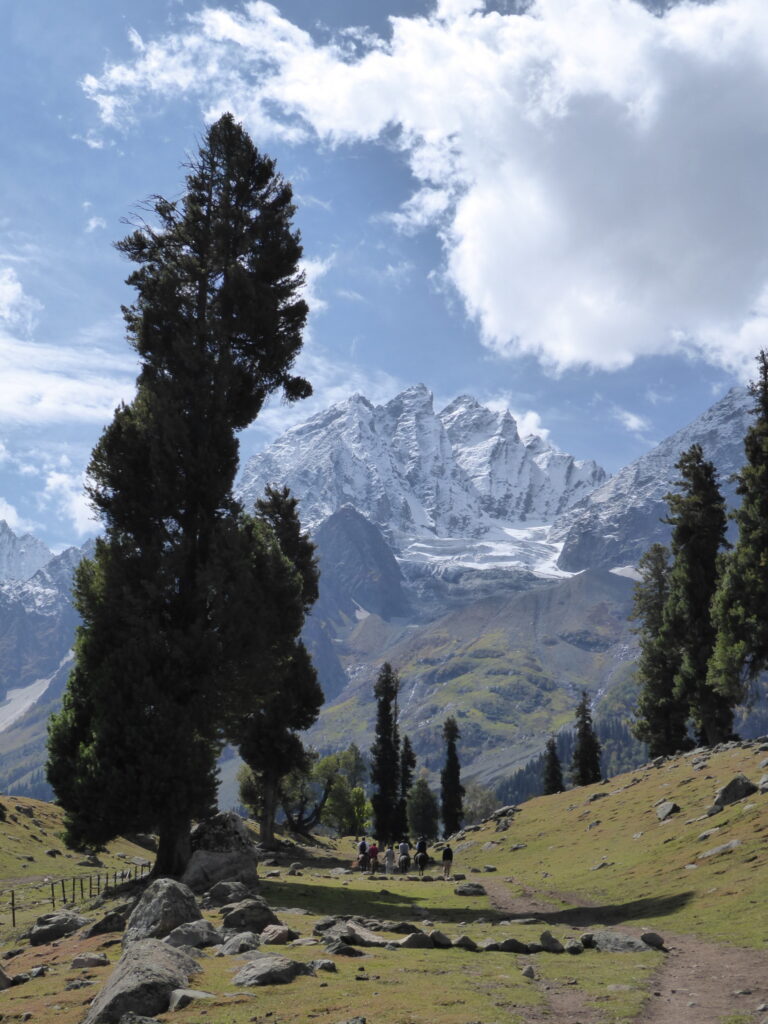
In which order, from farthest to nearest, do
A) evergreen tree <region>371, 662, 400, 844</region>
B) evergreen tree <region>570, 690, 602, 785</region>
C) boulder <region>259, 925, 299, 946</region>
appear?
evergreen tree <region>570, 690, 602, 785</region> → evergreen tree <region>371, 662, 400, 844</region> → boulder <region>259, 925, 299, 946</region>

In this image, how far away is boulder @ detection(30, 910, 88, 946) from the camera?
80.0ft

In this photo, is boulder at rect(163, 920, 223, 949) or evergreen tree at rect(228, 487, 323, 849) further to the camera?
evergreen tree at rect(228, 487, 323, 849)

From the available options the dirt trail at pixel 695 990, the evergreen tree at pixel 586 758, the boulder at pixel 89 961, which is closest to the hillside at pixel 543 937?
the dirt trail at pixel 695 990

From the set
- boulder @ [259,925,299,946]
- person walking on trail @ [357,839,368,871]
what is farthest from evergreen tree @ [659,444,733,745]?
boulder @ [259,925,299,946]

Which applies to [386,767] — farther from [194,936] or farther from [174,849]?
[194,936]

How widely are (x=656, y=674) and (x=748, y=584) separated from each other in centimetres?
2510

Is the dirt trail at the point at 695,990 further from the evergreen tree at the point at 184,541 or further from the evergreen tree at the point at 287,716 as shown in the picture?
the evergreen tree at the point at 287,716

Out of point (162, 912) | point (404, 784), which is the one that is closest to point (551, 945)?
point (162, 912)

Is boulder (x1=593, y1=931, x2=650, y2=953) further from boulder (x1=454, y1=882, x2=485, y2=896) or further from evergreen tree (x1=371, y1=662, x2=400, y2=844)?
evergreen tree (x1=371, y1=662, x2=400, y2=844)

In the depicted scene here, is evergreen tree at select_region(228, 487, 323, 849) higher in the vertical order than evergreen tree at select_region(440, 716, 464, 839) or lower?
higher

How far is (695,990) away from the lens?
14.4 m

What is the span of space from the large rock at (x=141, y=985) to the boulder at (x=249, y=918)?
5120mm

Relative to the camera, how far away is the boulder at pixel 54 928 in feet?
80.0

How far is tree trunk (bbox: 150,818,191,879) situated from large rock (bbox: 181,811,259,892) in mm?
511
